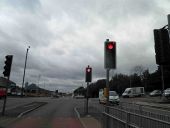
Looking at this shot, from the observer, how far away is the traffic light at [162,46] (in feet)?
21.7

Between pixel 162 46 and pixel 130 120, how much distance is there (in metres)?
3.16

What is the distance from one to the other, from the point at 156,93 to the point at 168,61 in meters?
75.4

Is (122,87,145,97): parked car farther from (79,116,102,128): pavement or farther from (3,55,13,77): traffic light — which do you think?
(79,116,102,128): pavement

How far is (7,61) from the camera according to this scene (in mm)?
22766

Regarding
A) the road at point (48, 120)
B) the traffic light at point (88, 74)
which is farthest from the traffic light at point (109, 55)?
the traffic light at point (88, 74)

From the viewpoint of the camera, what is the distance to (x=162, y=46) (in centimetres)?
672

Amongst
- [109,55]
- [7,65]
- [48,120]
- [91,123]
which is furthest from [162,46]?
[7,65]

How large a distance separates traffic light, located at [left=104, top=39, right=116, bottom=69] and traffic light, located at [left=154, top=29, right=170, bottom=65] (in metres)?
4.38

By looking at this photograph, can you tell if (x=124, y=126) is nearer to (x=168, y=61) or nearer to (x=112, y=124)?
(x=112, y=124)

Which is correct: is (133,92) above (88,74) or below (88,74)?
above

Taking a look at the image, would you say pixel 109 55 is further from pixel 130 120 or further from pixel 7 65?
pixel 7 65

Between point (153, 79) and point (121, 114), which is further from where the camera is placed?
point (153, 79)

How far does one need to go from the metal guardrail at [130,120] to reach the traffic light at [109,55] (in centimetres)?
157

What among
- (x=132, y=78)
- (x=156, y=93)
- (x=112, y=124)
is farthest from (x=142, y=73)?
(x=112, y=124)
